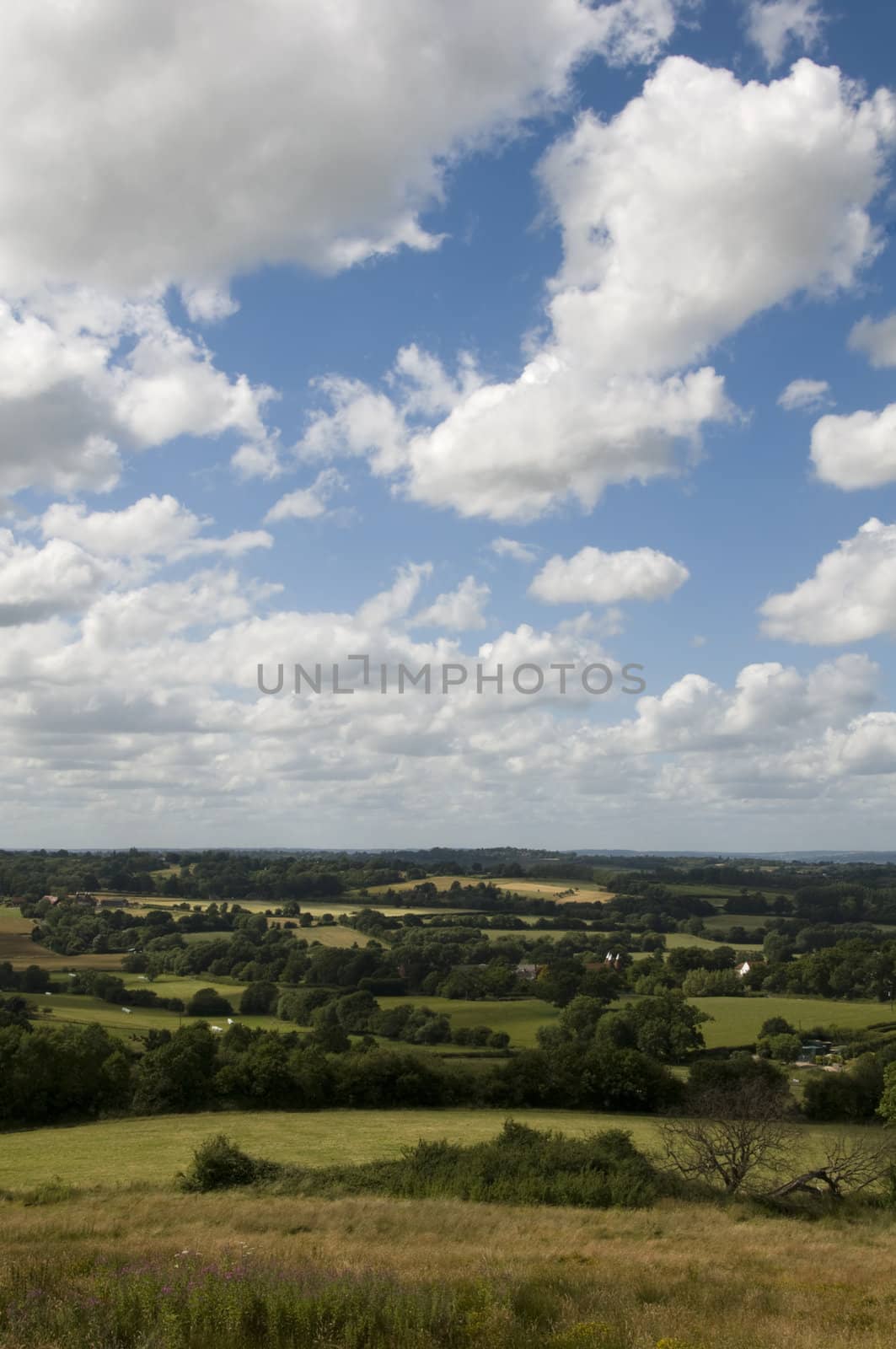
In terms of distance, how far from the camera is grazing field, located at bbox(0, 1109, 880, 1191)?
35.0m

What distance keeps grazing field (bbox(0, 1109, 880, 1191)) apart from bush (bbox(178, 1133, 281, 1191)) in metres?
1.14

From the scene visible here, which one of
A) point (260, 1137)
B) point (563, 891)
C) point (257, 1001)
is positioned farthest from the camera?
point (563, 891)

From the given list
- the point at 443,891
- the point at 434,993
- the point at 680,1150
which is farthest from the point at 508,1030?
the point at 443,891

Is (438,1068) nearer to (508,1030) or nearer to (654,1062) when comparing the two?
(654,1062)

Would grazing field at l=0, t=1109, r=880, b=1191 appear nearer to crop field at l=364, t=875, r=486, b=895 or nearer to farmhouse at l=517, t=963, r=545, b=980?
farmhouse at l=517, t=963, r=545, b=980

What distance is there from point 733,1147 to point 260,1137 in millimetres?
21328

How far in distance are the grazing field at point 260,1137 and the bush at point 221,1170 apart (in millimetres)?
1138

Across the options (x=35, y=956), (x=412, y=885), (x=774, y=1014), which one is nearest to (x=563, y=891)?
(x=412, y=885)

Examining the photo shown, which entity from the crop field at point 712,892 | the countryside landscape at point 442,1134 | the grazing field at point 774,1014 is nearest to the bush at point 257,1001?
the countryside landscape at point 442,1134

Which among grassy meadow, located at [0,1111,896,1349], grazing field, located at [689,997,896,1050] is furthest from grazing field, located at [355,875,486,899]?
grassy meadow, located at [0,1111,896,1349]

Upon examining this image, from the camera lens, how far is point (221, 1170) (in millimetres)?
32250

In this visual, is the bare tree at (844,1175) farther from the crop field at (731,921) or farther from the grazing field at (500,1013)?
the crop field at (731,921)

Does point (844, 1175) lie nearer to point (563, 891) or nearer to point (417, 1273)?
point (417, 1273)

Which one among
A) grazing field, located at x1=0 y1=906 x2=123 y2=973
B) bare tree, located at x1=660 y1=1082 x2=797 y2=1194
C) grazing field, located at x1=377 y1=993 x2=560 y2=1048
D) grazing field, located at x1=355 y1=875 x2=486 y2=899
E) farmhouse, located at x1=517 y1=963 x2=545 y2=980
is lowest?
grazing field, located at x1=355 y1=875 x2=486 y2=899
